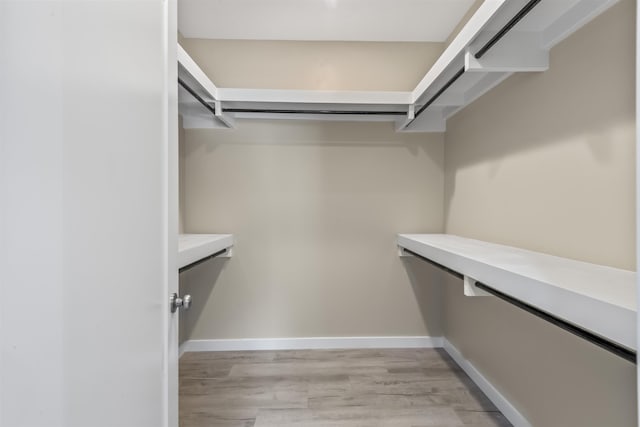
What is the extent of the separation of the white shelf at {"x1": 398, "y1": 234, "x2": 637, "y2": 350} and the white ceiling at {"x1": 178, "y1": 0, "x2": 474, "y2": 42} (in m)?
1.57

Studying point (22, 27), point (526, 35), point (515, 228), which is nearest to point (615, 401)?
point (515, 228)

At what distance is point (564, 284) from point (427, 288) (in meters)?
1.70

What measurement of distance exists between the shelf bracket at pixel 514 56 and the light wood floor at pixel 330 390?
66.6 inches

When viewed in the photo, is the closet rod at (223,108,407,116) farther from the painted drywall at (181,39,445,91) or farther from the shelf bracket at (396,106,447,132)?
the painted drywall at (181,39,445,91)

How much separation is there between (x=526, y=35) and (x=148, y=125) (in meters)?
1.47

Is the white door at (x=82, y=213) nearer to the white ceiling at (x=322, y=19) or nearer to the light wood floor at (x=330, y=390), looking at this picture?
the light wood floor at (x=330, y=390)

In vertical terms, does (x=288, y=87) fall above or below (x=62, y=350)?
above

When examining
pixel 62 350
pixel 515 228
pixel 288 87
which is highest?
pixel 288 87

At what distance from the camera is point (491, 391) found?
1.79 m

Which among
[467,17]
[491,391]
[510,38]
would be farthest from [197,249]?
[467,17]

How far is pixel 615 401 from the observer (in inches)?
41.4

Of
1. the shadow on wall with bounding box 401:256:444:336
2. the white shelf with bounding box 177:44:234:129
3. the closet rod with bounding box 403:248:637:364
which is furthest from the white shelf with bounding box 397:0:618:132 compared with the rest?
the shadow on wall with bounding box 401:256:444:336

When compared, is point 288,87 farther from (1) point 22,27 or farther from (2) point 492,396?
(2) point 492,396

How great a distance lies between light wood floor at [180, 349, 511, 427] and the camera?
1.65 m
